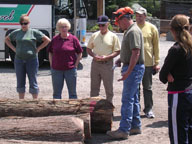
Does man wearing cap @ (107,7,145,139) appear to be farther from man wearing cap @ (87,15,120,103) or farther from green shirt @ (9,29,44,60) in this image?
green shirt @ (9,29,44,60)

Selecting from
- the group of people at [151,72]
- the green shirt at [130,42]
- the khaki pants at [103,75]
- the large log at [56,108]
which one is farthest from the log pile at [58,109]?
the khaki pants at [103,75]

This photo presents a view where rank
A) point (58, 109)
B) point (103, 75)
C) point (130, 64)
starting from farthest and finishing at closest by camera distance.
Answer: point (103, 75), point (58, 109), point (130, 64)

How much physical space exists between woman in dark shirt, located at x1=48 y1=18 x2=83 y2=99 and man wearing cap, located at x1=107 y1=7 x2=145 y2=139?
120cm

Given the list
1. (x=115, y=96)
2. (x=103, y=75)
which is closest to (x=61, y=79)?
(x=103, y=75)

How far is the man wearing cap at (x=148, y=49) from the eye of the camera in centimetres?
660

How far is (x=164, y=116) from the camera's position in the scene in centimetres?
692

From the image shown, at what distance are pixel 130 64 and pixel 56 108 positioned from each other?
125 cm

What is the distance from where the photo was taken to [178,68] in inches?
164

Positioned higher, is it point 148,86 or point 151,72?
point 151,72

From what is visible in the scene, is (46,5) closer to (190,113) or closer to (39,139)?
(39,139)

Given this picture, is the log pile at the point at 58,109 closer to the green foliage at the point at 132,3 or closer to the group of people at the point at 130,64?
the group of people at the point at 130,64

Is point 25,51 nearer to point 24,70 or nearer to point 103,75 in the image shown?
point 24,70

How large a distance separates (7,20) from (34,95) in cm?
530

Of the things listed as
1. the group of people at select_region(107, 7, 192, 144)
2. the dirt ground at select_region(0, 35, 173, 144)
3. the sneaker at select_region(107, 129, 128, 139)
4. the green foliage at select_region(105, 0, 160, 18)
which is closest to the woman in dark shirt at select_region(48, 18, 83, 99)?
the group of people at select_region(107, 7, 192, 144)
